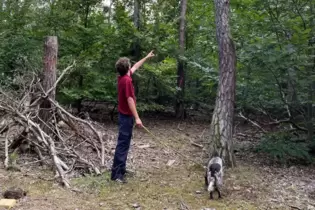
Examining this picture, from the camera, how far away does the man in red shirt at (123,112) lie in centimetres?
450

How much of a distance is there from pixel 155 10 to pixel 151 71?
2.18 m

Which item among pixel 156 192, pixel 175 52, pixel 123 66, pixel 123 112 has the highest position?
pixel 175 52

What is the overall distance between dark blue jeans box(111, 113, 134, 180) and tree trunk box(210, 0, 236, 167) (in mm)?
1723

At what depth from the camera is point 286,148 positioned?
588 centimetres

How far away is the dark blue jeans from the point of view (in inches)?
183

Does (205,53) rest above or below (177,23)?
below

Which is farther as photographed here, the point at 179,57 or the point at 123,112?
the point at 179,57

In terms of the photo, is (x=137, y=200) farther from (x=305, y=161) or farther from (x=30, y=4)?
(x=30, y=4)

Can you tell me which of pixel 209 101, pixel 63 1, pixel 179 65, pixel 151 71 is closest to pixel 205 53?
pixel 179 65

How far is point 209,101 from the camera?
10703 mm

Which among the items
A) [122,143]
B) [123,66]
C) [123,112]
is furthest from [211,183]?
[123,66]

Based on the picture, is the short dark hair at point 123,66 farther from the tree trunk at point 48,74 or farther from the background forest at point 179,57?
the background forest at point 179,57

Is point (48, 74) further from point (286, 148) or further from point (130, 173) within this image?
point (286, 148)

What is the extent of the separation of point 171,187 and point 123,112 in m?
1.27
